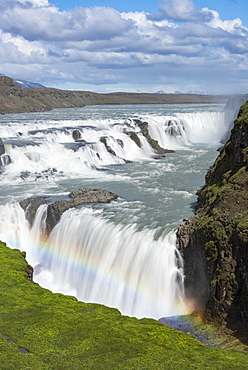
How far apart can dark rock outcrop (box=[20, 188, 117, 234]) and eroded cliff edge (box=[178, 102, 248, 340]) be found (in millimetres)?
9973

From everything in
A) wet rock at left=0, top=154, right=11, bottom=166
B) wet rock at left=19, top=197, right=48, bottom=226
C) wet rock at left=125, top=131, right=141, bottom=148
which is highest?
wet rock at left=125, top=131, right=141, bottom=148

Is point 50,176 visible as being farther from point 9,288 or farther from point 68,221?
point 9,288

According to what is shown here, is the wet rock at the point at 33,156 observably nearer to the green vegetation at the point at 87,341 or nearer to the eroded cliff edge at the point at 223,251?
the eroded cliff edge at the point at 223,251

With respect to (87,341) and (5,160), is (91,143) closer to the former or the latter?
(5,160)

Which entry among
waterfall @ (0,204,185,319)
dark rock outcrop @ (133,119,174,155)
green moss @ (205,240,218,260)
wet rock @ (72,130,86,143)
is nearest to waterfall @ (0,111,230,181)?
wet rock @ (72,130,86,143)

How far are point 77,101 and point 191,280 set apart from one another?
7141 inches

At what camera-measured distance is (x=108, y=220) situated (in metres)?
27.7

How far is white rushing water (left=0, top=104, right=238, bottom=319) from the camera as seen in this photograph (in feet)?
74.1

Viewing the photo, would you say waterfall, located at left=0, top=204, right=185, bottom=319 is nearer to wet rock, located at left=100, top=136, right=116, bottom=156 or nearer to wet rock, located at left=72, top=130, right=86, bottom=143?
wet rock, located at left=100, top=136, right=116, bottom=156

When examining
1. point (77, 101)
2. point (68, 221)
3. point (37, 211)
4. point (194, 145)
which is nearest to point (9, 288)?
point (68, 221)

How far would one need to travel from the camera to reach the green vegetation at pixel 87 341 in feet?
36.0

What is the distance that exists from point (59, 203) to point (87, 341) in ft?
63.3

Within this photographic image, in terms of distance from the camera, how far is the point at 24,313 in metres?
14.9

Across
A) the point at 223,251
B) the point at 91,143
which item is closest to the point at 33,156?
the point at 91,143
